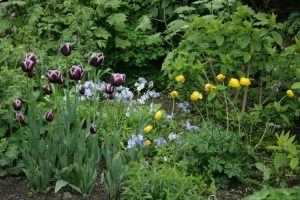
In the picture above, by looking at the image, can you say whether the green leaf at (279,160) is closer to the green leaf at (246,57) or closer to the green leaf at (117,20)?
the green leaf at (246,57)

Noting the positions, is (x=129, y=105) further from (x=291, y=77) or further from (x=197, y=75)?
(x=291, y=77)

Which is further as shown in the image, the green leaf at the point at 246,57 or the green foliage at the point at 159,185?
the green leaf at the point at 246,57

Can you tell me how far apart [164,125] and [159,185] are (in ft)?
3.53

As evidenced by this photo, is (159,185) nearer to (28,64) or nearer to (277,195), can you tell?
(277,195)

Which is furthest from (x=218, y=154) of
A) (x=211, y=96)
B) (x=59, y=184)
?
(x=59, y=184)

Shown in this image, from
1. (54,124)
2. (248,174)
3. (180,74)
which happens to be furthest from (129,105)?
(248,174)

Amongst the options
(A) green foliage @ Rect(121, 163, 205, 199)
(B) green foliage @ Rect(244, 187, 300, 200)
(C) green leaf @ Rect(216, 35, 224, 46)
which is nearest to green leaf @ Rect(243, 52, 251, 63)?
(C) green leaf @ Rect(216, 35, 224, 46)

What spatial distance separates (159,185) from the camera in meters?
3.70

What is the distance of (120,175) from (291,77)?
1798mm

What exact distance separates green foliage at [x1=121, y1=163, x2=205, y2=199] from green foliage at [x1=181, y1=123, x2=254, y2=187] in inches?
11.3

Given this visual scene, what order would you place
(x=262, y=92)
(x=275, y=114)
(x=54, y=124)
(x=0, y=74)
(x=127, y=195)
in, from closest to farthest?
(x=127, y=195)
(x=54, y=124)
(x=0, y=74)
(x=275, y=114)
(x=262, y=92)

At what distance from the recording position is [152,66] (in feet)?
21.5

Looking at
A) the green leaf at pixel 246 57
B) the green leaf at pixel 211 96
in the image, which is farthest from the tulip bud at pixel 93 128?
the green leaf at pixel 246 57

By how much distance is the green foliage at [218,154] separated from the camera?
4035 millimetres
